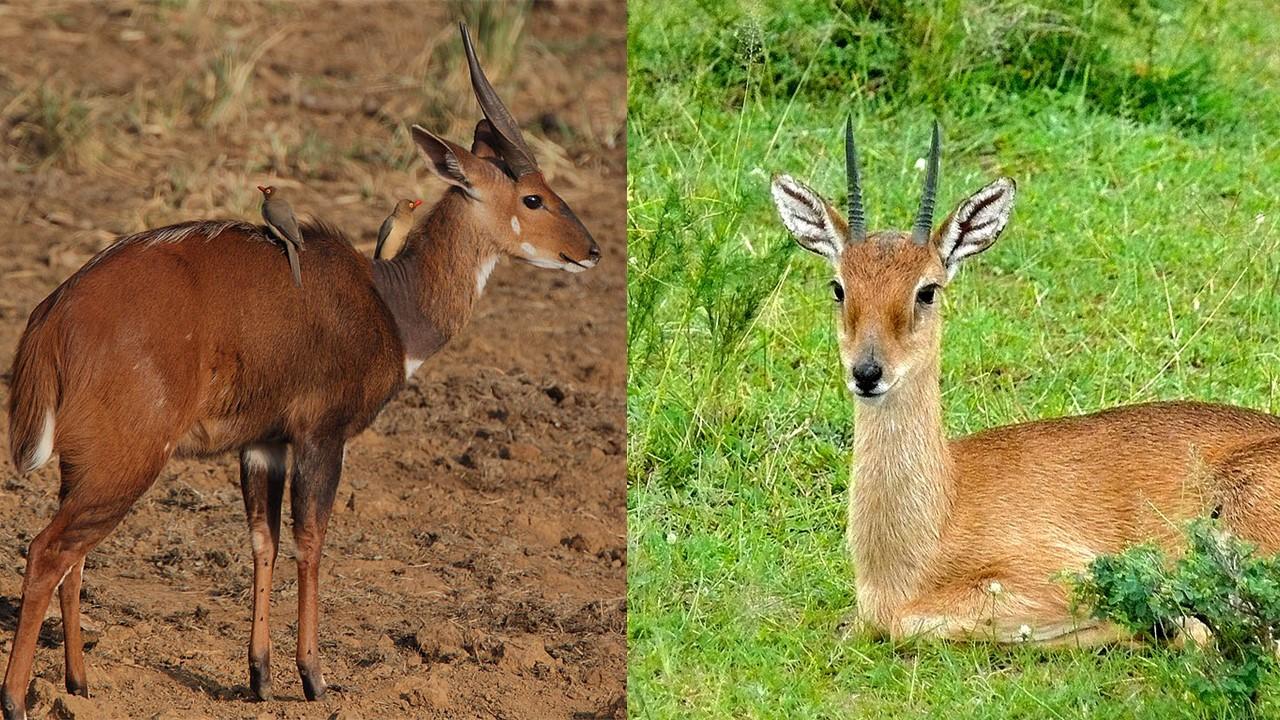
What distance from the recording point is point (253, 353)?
209 inches

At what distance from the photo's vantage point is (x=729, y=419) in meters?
6.66

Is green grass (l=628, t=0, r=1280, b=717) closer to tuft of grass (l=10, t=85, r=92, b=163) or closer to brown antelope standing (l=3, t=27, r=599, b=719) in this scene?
brown antelope standing (l=3, t=27, r=599, b=719)

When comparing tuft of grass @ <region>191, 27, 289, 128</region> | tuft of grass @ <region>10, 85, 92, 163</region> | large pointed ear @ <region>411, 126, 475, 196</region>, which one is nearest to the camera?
large pointed ear @ <region>411, 126, 475, 196</region>

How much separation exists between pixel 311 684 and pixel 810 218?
74.6 inches

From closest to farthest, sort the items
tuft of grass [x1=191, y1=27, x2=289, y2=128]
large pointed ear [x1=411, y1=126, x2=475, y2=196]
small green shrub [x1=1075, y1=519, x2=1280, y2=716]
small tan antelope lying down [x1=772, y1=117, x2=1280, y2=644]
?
small green shrub [x1=1075, y1=519, x2=1280, y2=716] < small tan antelope lying down [x1=772, y1=117, x2=1280, y2=644] < large pointed ear [x1=411, y1=126, x2=475, y2=196] < tuft of grass [x1=191, y1=27, x2=289, y2=128]

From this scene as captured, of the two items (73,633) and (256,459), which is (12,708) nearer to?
(73,633)

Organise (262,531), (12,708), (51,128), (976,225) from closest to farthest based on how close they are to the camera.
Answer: (12,708), (262,531), (976,225), (51,128)

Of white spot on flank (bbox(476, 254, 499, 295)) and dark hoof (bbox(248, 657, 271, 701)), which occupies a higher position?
white spot on flank (bbox(476, 254, 499, 295))

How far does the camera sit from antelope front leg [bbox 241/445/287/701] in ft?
17.9

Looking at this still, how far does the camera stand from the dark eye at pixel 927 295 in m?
5.49

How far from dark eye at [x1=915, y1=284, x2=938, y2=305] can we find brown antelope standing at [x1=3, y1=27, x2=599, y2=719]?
43.5 inches

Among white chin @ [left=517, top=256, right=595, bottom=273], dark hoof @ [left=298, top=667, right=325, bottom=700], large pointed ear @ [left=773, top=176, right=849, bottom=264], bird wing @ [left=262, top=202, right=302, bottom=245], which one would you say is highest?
bird wing @ [left=262, top=202, right=302, bottom=245]

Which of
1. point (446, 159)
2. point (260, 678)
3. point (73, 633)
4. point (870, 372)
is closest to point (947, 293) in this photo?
point (870, 372)

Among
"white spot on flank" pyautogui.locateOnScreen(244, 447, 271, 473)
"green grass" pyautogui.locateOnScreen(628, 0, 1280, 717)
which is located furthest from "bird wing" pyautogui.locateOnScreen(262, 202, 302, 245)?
"green grass" pyautogui.locateOnScreen(628, 0, 1280, 717)
